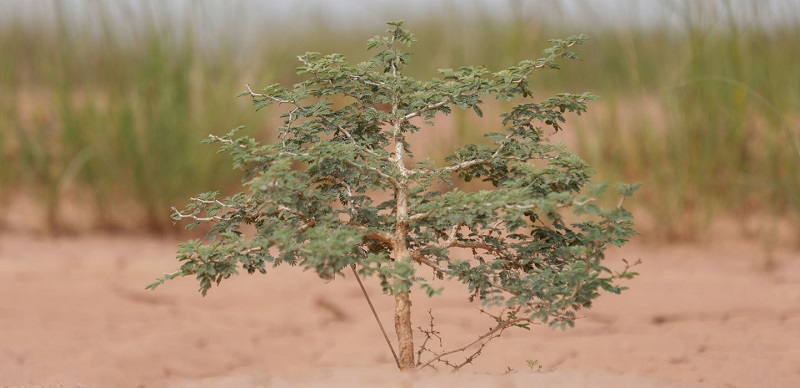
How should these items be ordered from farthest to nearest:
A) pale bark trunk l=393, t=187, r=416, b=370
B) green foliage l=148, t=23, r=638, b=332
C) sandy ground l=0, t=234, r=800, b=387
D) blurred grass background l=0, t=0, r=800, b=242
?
blurred grass background l=0, t=0, r=800, b=242 < sandy ground l=0, t=234, r=800, b=387 < pale bark trunk l=393, t=187, r=416, b=370 < green foliage l=148, t=23, r=638, b=332

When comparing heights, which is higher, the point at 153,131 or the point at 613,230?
the point at 153,131

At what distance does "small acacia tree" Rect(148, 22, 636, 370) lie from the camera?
2295mm

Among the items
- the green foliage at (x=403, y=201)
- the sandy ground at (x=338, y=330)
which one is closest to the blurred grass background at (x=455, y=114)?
the sandy ground at (x=338, y=330)

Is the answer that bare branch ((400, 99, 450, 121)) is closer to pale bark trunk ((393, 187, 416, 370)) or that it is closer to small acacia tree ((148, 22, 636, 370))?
small acacia tree ((148, 22, 636, 370))

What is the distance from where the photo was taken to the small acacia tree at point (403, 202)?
229 centimetres

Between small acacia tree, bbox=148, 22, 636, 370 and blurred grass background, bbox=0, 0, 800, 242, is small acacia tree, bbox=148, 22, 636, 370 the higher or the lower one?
the lower one

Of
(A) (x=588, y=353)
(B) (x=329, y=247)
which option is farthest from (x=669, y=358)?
(B) (x=329, y=247)

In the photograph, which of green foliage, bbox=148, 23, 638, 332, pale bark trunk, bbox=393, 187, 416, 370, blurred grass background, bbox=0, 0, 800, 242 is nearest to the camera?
green foliage, bbox=148, 23, 638, 332

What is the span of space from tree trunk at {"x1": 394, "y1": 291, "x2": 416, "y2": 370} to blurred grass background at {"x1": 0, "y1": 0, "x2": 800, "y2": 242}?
10.1 feet

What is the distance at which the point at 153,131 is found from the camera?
5.55 m

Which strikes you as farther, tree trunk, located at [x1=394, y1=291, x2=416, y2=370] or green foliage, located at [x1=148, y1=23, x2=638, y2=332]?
tree trunk, located at [x1=394, y1=291, x2=416, y2=370]

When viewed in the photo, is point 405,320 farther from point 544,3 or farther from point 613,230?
point 544,3

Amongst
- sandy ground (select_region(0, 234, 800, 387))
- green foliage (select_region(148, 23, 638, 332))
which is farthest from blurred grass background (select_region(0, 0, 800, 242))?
green foliage (select_region(148, 23, 638, 332))

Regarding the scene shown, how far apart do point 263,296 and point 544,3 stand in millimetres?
2533
